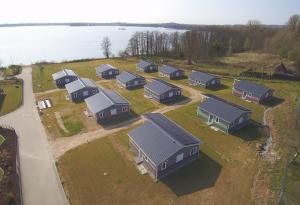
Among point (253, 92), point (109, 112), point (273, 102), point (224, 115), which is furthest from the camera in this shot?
point (273, 102)

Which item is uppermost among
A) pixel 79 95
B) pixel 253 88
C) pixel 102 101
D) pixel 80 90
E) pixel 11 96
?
pixel 253 88

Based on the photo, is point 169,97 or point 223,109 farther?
point 169,97

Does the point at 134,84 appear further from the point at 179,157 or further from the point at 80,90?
the point at 179,157

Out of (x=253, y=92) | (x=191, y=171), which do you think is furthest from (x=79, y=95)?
(x=253, y=92)

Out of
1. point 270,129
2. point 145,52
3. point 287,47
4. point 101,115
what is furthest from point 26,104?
point 287,47

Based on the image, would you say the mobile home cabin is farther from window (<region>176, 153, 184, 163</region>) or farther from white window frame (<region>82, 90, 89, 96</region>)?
white window frame (<region>82, 90, 89, 96</region>)

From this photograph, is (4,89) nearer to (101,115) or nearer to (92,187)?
(101,115)
